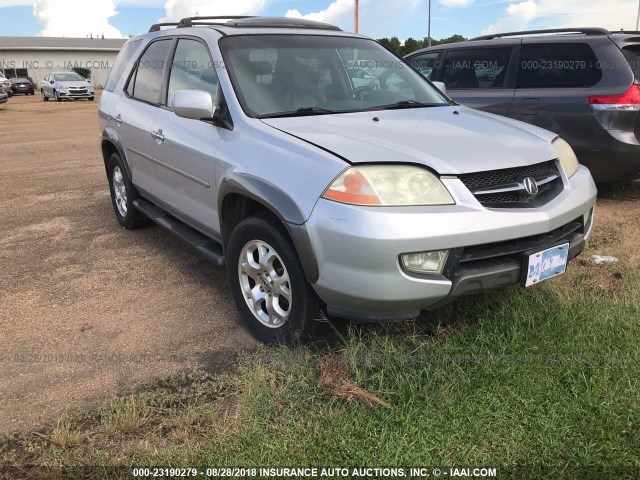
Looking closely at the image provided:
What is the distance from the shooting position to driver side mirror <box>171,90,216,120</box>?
3.29m

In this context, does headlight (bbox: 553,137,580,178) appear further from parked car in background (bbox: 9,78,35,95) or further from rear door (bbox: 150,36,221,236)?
parked car in background (bbox: 9,78,35,95)

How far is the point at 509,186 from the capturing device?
2832mm

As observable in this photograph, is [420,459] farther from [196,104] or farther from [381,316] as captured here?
[196,104]

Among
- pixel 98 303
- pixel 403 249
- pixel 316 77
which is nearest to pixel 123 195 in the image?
pixel 98 303

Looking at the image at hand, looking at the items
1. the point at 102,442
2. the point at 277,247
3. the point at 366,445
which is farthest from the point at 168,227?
the point at 366,445

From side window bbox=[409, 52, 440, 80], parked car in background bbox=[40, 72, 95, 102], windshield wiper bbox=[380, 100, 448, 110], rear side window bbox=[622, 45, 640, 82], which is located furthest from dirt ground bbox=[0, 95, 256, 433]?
parked car in background bbox=[40, 72, 95, 102]

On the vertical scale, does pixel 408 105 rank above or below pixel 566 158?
above

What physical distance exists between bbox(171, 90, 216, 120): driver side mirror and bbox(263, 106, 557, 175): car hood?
35 cm

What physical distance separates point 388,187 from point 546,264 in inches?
36.6

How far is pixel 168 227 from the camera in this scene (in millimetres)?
4289

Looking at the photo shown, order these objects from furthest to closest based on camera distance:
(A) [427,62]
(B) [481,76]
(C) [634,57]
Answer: (A) [427,62] → (B) [481,76] → (C) [634,57]

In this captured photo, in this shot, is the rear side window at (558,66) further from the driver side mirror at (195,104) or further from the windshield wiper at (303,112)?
the driver side mirror at (195,104)

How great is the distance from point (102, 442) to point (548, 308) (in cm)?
245

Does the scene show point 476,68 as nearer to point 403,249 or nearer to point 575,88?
point 575,88
